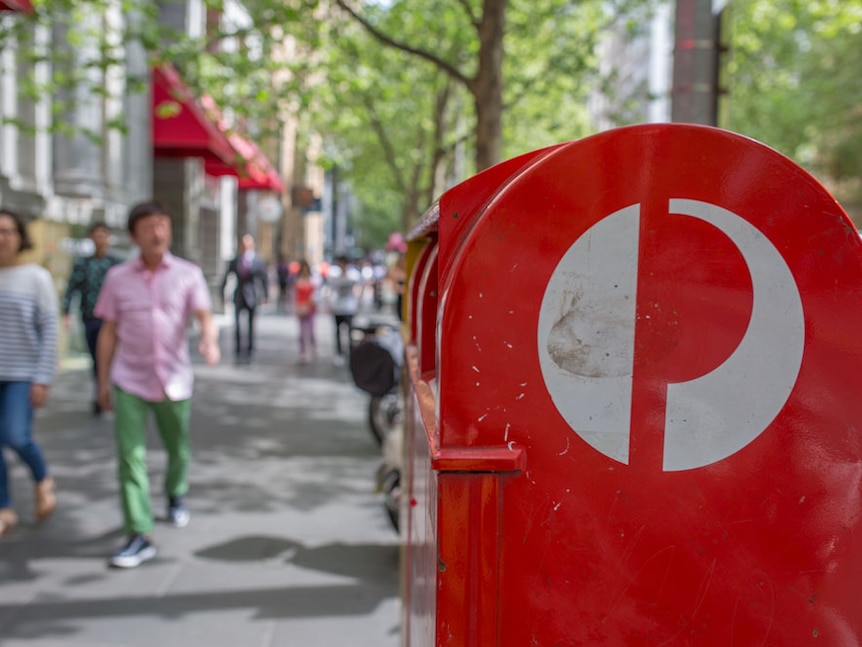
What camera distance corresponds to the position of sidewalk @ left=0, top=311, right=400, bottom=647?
164 inches

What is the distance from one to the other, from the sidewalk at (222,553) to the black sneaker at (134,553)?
56 millimetres

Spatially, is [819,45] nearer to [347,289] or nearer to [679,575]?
[347,289]

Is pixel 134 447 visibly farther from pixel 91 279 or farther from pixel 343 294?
pixel 343 294

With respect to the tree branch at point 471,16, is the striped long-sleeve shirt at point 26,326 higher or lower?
lower

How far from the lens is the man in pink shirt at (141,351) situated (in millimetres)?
4891

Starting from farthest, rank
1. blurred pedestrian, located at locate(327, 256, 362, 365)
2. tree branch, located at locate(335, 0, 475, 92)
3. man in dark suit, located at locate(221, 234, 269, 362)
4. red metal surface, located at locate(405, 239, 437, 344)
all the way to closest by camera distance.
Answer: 1. blurred pedestrian, located at locate(327, 256, 362, 365)
2. man in dark suit, located at locate(221, 234, 269, 362)
3. tree branch, located at locate(335, 0, 475, 92)
4. red metal surface, located at locate(405, 239, 437, 344)

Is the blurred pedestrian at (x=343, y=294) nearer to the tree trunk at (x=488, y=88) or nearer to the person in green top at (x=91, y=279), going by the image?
the person in green top at (x=91, y=279)

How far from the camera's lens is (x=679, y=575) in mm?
1783

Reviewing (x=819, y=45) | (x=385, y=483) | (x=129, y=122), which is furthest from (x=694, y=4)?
(x=819, y=45)

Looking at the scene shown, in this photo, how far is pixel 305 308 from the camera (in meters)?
14.1

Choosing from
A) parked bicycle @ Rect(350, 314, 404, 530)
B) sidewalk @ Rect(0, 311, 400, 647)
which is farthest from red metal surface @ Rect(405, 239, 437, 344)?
sidewalk @ Rect(0, 311, 400, 647)

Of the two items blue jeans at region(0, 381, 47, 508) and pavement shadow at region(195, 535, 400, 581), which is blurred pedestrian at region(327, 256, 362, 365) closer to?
pavement shadow at region(195, 535, 400, 581)

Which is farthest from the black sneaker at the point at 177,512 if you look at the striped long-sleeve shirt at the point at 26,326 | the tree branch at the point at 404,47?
the tree branch at the point at 404,47

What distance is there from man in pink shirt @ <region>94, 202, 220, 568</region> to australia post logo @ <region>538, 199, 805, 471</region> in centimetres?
362
